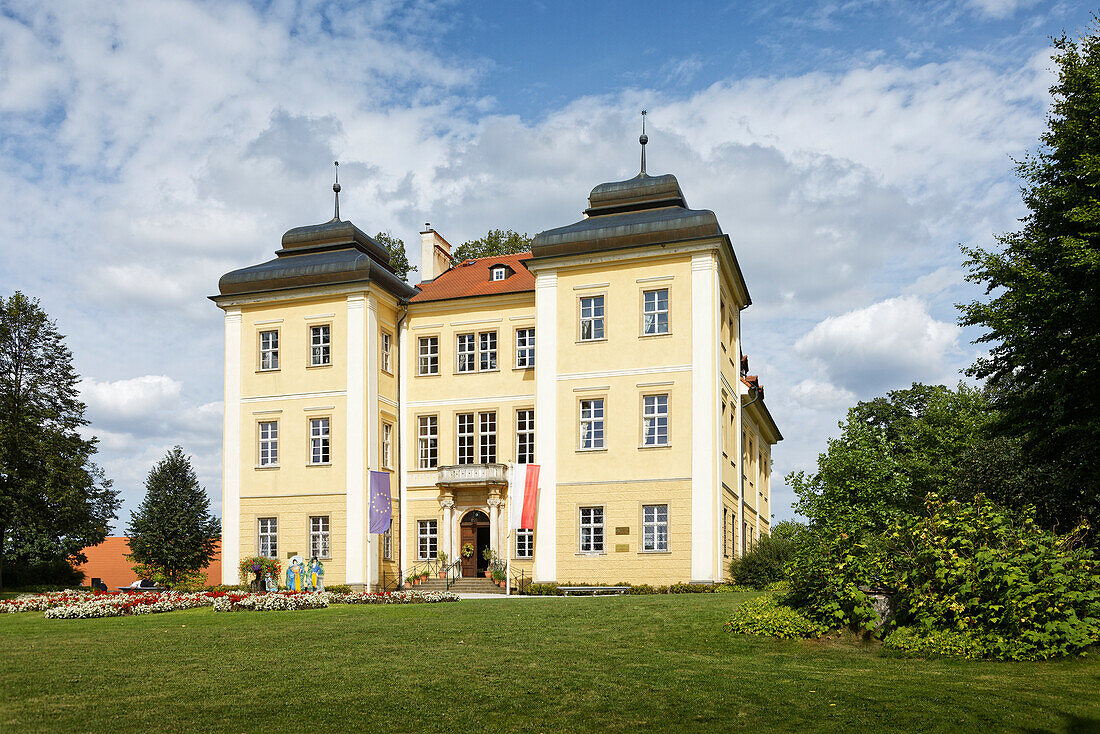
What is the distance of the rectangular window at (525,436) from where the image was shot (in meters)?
35.0

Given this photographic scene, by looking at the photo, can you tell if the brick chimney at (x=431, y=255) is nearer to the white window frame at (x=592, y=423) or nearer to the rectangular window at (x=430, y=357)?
the rectangular window at (x=430, y=357)

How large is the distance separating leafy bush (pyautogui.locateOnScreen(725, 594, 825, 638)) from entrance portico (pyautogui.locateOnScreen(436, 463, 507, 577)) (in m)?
19.0

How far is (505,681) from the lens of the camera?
11.5 meters

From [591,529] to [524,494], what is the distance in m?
2.46

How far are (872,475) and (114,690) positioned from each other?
94.5 ft

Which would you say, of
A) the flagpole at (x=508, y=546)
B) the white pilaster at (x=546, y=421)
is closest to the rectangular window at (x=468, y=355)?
the white pilaster at (x=546, y=421)

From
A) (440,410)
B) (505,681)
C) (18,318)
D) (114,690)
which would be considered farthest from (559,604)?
(18,318)

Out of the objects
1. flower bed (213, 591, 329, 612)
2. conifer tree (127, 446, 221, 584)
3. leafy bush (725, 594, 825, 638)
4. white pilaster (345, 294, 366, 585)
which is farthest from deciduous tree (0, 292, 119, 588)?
leafy bush (725, 594, 825, 638)

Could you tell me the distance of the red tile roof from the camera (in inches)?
1438

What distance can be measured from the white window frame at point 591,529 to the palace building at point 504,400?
0.07 meters

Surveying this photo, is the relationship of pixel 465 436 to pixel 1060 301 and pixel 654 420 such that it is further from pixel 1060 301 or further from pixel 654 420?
pixel 1060 301

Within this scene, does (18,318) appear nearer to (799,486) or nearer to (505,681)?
(799,486)

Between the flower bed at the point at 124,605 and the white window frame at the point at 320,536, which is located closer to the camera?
the flower bed at the point at 124,605

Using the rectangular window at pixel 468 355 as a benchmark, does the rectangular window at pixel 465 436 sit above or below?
below
